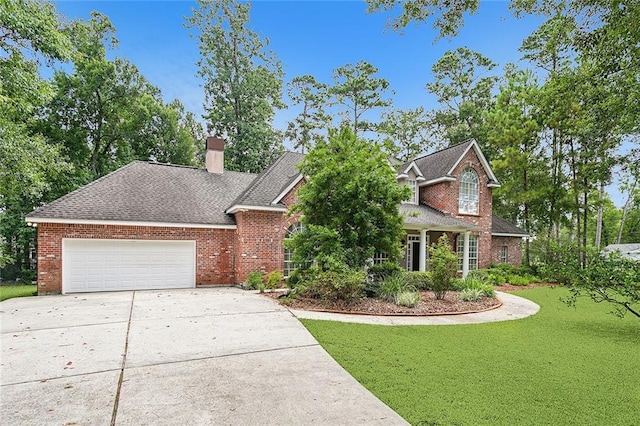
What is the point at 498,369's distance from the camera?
4.72 meters

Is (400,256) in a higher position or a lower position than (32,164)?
lower

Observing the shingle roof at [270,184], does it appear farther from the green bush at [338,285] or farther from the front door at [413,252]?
the front door at [413,252]

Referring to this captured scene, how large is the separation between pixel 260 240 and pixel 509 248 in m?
15.8

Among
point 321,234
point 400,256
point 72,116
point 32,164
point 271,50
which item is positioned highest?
point 271,50

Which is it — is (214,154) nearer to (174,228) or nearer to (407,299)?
(174,228)

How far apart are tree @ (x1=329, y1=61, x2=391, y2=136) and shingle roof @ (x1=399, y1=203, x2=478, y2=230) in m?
13.7

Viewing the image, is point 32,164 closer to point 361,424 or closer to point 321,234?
point 321,234

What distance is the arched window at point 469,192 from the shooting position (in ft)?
60.0

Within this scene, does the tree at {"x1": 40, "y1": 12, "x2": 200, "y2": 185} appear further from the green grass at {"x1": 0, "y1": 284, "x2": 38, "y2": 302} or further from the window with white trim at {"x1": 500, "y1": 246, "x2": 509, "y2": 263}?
the window with white trim at {"x1": 500, "y1": 246, "x2": 509, "y2": 263}

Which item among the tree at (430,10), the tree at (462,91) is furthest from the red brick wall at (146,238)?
the tree at (462,91)

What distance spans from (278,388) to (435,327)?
4447 millimetres

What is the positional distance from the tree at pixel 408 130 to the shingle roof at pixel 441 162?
35.5 feet

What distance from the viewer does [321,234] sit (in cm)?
962

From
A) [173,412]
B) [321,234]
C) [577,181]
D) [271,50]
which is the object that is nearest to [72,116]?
[271,50]
